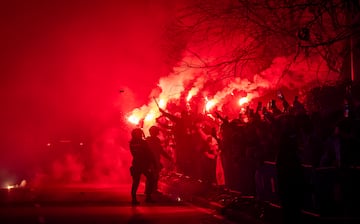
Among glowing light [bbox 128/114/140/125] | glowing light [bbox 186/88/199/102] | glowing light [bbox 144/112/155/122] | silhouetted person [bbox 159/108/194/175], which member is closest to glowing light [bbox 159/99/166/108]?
glowing light [bbox 144/112/155/122]

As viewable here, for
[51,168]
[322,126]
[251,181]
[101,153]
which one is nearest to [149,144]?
[251,181]

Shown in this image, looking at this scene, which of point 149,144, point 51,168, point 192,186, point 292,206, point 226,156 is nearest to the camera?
point 292,206

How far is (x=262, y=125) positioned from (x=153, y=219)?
3.02m

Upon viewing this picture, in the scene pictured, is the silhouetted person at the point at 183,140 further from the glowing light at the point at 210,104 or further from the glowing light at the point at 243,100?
the glowing light at the point at 243,100

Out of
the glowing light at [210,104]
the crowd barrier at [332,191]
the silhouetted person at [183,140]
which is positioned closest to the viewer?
the crowd barrier at [332,191]

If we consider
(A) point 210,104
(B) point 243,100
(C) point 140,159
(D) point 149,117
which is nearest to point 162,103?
(D) point 149,117

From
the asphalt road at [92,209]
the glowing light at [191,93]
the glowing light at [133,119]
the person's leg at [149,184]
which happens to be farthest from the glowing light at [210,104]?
the glowing light at [133,119]

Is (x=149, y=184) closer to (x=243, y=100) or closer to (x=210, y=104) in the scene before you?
(x=210, y=104)

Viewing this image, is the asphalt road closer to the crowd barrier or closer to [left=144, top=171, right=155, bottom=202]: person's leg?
[left=144, top=171, right=155, bottom=202]: person's leg

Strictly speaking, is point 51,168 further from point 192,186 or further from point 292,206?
point 292,206

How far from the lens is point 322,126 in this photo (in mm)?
13211

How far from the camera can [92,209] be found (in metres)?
15.6

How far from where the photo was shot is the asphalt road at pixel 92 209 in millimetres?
13703

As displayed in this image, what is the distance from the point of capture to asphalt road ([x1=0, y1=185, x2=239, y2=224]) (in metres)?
13.7
